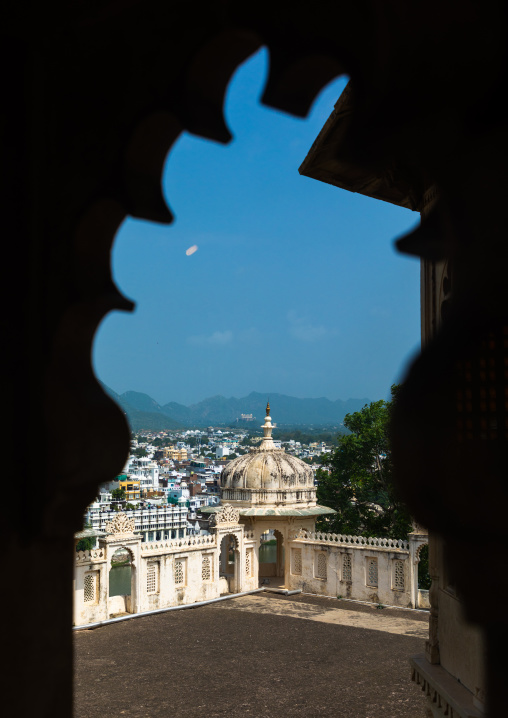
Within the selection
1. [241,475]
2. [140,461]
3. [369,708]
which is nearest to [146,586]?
[241,475]

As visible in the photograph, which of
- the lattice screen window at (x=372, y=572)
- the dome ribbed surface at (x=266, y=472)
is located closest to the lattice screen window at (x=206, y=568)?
the dome ribbed surface at (x=266, y=472)

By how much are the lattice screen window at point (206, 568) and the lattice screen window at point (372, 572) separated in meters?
6.15

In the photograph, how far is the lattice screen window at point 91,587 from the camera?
22688mm

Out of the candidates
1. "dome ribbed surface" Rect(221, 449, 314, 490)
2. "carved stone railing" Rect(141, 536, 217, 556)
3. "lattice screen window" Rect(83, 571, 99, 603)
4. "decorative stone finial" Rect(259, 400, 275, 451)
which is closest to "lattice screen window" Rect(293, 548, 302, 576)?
"dome ribbed surface" Rect(221, 449, 314, 490)

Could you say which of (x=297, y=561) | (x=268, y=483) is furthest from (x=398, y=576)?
(x=268, y=483)

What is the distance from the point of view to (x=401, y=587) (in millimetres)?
25500

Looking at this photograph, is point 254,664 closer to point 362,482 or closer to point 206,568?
point 206,568

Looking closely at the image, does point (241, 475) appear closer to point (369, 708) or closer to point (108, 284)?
point (369, 708)

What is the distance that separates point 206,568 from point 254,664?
8.87m

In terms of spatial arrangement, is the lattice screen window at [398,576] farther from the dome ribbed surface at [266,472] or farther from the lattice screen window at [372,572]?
the dome ribbed surface at [266,472]

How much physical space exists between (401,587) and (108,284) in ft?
83.2

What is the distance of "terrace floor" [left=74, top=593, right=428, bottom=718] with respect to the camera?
595 inches

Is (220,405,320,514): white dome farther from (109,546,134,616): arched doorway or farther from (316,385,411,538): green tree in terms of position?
(109,546,134,616): arched doorway

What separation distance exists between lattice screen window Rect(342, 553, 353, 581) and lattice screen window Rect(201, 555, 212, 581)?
17.2ft
